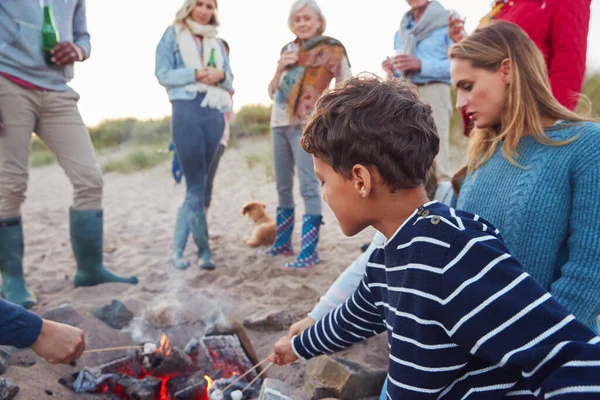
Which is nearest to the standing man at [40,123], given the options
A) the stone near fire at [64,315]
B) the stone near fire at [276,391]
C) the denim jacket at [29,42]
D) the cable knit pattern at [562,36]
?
the denim jacket at [29,42]

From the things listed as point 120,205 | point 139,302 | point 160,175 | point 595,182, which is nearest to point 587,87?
point 595,182

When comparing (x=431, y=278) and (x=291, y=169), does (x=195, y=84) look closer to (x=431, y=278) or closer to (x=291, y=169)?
(x=291, y=169)

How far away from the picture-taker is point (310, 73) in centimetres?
377

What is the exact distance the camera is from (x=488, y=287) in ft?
3.24

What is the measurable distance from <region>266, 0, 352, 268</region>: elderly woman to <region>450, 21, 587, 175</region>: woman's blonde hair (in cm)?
195

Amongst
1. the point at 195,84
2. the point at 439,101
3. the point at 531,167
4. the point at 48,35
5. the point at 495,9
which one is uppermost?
the point at 495,9

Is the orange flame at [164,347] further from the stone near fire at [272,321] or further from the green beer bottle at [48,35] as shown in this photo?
the green beer bottle at [48,35]

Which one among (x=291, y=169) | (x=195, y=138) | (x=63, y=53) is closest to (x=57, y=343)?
(x=63, y=53)

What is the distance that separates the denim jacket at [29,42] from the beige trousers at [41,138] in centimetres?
8

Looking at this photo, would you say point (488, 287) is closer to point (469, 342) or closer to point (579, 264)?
point (469, 342)

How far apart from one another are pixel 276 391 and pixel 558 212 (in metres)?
1.26

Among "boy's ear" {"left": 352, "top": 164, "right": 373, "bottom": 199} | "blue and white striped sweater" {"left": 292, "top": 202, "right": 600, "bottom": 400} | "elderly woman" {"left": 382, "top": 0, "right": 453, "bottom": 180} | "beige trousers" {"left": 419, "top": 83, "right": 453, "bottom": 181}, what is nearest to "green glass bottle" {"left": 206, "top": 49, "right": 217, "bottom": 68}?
"elderly woman" {"left": 382, "top": 0, "right": 453, "bottom": 180}

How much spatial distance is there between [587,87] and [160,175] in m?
8.50

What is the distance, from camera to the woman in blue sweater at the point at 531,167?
152 centimetres
